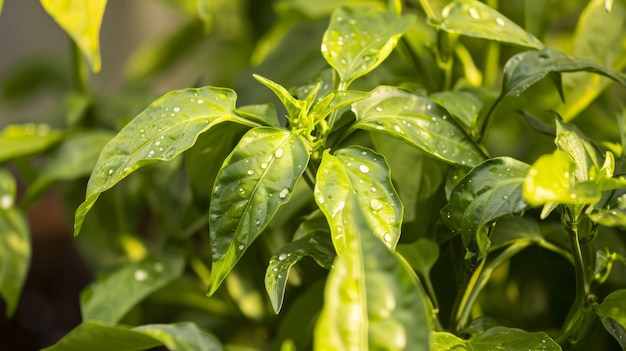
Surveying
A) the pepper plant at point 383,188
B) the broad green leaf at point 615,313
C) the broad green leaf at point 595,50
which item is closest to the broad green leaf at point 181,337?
the pepper plant at point 383,188

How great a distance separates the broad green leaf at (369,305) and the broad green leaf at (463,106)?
213mm

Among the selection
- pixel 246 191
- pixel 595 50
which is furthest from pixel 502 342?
pixel 595 50

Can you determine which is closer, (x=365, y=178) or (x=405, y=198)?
(x=365, y=178)

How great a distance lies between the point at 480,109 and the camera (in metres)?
0.50

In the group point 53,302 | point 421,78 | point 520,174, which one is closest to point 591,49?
point 421,78

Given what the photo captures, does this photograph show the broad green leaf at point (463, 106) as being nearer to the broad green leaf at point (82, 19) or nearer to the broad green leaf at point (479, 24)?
the broad green leaf at point (479, 24)

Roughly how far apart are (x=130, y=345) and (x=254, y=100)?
31 cm

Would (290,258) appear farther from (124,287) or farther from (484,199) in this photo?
(124,287)

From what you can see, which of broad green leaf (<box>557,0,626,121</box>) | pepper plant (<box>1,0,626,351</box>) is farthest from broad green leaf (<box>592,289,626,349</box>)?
broad green leaf (<box>557,0,626,121</box>)

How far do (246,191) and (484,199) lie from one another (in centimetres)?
14

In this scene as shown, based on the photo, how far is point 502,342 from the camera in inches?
16.7

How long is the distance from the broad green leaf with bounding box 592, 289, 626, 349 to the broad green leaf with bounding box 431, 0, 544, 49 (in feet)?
0.61

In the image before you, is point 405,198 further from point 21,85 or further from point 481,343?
point 21,85

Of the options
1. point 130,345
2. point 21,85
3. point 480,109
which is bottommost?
point 21,85
